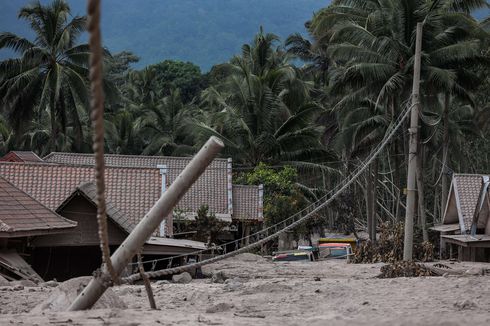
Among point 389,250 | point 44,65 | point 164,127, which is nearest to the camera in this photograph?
point 389,250

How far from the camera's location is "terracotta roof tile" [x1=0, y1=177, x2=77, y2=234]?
15195 millimetres

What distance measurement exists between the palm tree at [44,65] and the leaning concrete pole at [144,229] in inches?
1124

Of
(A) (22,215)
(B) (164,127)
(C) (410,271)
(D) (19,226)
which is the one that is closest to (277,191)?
(B) (164,127)

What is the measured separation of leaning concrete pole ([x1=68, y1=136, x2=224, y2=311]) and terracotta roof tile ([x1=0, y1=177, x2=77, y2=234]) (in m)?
7.50

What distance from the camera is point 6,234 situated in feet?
48.2

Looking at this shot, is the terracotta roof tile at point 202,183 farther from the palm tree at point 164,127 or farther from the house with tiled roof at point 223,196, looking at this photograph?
the palm tree at point 164,127

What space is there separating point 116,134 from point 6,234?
3728 cm

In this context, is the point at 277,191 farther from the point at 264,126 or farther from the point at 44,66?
the point at 44,66

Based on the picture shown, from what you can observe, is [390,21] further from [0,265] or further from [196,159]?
[196,159]

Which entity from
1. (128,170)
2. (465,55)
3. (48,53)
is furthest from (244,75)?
(128,170)

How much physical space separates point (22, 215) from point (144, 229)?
8.87m

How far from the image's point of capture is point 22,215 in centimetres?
1592

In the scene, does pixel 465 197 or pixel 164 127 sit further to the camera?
pixel 164 127

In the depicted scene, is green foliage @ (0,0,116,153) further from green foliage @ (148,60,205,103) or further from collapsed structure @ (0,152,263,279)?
green foliage @ (148,60,205,103)
